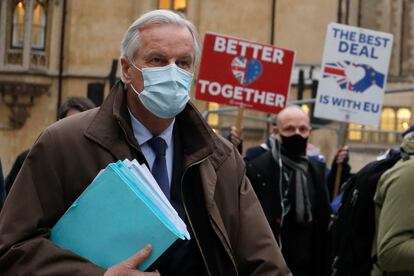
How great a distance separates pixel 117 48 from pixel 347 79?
1687 cm

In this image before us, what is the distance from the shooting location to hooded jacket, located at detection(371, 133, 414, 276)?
427 cm

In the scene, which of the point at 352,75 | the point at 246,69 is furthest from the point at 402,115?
the point at 352,75

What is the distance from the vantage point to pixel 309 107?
23.2m

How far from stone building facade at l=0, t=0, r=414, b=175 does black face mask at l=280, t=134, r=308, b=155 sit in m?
Answer: 18.2

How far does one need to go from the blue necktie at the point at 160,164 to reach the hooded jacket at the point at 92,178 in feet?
0.18

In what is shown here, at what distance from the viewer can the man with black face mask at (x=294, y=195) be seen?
7.02 metres

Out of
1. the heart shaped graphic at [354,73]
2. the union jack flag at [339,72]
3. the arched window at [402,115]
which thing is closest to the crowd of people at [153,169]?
the heart shaped graphic at [354,73]

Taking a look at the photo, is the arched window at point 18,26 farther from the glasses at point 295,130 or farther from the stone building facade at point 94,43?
the glasses at point 295,130

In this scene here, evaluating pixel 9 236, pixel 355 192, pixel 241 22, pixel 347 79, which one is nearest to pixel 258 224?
pixel 9 236

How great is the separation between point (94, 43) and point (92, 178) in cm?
2376

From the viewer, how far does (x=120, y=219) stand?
272cm

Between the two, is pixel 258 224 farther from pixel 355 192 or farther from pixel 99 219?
pixel 355 192

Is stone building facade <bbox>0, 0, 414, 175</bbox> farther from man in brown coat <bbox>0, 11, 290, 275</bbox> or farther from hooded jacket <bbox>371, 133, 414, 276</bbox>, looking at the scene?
man in brown coat <bbox>0, 11, 290, 275</bbox>

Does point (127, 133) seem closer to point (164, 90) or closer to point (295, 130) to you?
point (164, 90)
